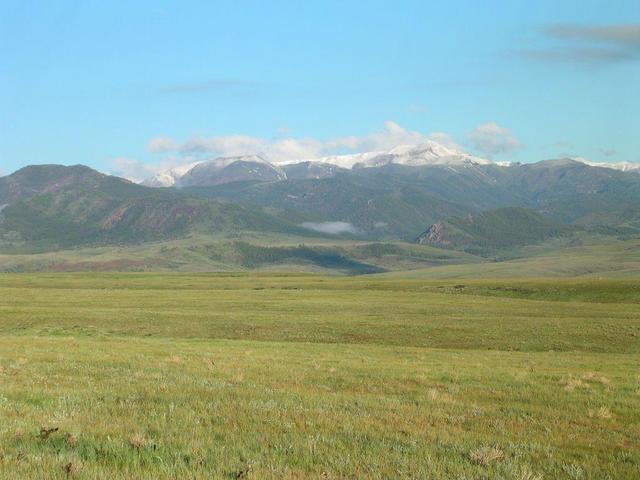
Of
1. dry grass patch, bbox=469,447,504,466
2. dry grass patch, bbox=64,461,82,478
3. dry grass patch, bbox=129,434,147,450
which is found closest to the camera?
dry grass patch, bbox=64,461,82,478

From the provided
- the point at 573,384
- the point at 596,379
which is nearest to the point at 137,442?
the point at 573,384

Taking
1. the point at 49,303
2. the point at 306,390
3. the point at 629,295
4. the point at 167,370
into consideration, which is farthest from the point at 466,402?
the point at 629,295

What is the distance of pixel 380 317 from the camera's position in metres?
63.3

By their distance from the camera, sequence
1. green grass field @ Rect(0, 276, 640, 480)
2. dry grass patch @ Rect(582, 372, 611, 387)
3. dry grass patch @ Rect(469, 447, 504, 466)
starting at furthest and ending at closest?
dry grass patch @ Rect(582, 372, 611, 387)
dry grass patch @ Rect(469, 447, 504, 466)
green grass field @ Rect(0, 276, 640, 480)

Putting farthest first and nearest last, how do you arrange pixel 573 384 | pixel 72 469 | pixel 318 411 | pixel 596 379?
pixel 596 379, pixel 573 384, pixel 318 411, pixel 72 469

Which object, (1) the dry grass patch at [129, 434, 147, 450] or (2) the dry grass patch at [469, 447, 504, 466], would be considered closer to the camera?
(2) the dry grass patch at [469, 447, 504, 466]

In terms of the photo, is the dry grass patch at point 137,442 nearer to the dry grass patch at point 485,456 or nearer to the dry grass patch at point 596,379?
the dry grass patch at point 485,456

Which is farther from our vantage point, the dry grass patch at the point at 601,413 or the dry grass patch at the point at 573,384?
the dry grass patch at the point at 573,384

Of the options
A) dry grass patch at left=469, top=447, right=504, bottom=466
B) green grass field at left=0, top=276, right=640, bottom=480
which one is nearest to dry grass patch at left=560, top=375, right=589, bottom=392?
green grass field at left=0, top=276, right=640, bottom=480

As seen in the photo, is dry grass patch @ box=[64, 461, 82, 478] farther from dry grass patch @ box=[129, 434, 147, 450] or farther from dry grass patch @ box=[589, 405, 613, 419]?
dry grass patch @ box=[589, 405, 613, 419]

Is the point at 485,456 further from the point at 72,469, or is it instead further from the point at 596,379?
the point at 596,379

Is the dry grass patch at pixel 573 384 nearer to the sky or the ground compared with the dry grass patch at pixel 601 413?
nearer to the ground

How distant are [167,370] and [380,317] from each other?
131 feet

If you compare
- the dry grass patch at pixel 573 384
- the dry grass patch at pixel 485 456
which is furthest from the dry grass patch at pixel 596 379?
the dry grass patch at pixel 485 456
